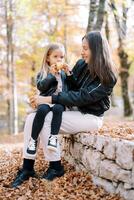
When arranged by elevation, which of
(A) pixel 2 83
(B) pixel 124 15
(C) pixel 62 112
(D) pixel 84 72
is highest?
(B) pixel 124 15

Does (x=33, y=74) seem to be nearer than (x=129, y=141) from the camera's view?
No

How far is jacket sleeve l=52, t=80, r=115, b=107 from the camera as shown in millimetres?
4699

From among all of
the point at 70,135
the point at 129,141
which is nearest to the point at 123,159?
the point at 129,141

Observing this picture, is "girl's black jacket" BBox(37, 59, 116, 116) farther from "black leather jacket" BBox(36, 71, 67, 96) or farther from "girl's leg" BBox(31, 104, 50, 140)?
"girl's leg" BBox(31, 104, 50, 140)

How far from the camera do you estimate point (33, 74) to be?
19797 mm

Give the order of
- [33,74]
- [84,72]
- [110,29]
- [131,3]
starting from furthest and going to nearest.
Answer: [33,74], [110,29], [131,3], [84,72]

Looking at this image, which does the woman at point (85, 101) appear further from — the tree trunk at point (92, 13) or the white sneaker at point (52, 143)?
the tree trunk at point (92, 13)

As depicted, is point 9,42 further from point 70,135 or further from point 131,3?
point 70,135

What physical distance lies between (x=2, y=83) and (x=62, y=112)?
488 inches

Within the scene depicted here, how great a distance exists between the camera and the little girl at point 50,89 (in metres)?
4.59

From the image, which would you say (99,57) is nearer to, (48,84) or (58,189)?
(48,84)

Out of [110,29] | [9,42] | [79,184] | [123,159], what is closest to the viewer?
[123,159]

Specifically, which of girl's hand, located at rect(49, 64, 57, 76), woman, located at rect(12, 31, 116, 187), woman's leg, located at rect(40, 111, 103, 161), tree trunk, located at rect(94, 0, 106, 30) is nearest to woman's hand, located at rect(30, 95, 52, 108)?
woman, located at rect(12, 31, 116, 187)

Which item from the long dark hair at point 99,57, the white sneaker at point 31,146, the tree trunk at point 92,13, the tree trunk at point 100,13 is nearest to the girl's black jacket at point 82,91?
the long dark hair at point 99,57
